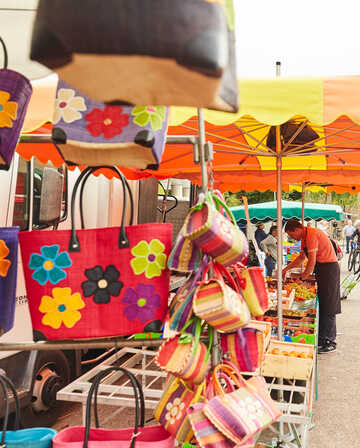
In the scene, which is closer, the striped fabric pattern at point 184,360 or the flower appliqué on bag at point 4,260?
the striped fabric pattern at point 184,360

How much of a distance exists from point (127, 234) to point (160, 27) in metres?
0.81

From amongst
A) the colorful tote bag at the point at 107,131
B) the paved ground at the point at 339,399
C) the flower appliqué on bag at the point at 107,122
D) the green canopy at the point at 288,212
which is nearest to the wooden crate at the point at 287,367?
the paved ground at the point at 339,399

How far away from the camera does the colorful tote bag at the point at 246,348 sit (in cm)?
146

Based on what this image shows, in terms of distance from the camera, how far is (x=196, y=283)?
55.0 inches

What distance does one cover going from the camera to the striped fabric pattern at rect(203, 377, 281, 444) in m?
1.26

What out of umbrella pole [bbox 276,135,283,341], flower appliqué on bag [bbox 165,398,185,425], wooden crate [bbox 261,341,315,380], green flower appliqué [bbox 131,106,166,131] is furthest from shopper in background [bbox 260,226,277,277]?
green flower appliqué [bbox 131,106,166,131]

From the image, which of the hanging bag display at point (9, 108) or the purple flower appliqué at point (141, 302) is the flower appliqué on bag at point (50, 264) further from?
the hanging bag display at point (9, 108)

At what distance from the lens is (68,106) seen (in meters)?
1.48

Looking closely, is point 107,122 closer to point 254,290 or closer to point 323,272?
point 254,290

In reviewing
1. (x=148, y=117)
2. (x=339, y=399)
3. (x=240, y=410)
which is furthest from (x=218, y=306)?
(x=339, y=399)

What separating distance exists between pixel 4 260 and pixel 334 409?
4.23 metres

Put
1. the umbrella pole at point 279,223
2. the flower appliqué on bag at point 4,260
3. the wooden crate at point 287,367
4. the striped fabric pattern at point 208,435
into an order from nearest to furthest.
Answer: the striped fabric pattern at point 208,435 → the flower appliqué on bag at point 4,260 → the wooden crate at point 287,367 → the umbrella pole at point 279,223

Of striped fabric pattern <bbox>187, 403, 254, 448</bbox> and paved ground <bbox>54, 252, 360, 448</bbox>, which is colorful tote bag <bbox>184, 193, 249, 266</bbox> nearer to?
striped fabric pattern <bbox>187, 403, 254, 448</bbox>

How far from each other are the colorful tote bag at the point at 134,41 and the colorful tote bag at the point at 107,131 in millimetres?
657
